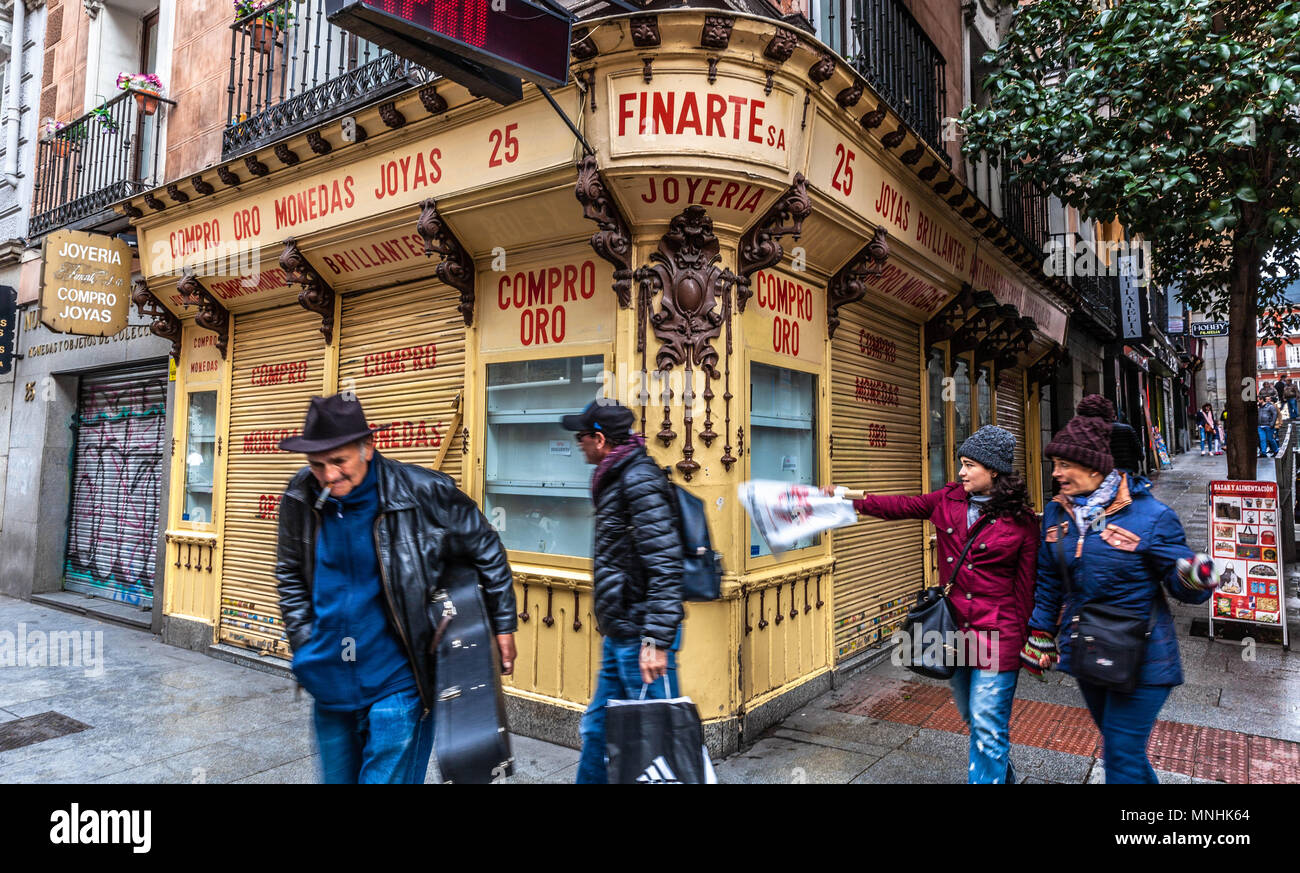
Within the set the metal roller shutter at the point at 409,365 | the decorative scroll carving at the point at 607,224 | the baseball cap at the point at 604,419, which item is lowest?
the baseball cap at the point at 604,419

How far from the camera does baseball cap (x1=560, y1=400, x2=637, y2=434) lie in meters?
3.54

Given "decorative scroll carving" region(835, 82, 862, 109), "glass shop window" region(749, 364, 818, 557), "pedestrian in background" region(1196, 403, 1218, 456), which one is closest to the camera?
"decorative scroll carving" region(835, 82, 862, 109)

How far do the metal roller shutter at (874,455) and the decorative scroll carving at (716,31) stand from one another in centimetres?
281

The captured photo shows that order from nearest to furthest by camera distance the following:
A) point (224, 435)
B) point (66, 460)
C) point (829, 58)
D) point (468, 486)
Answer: point (829, 58)
point (468, 486)
point (224, 435)
point (66, 460)

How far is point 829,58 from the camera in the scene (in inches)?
201

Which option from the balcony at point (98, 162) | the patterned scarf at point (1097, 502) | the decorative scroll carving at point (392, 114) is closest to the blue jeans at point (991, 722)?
the patterned scarf at point (1097, 502)

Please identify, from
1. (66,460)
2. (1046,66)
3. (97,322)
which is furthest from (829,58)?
(66,460)

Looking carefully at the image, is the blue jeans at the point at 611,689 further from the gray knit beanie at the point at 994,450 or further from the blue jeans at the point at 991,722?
the gray knit beanie at the point at 994,450

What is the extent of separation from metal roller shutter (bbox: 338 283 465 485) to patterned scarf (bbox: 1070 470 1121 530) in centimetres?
442

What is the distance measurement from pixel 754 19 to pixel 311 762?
545 centimetres

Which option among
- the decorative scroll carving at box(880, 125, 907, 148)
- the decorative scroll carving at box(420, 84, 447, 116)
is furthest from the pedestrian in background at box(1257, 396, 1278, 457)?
the decorative scroll carving at box(420, 84, 447, 116)

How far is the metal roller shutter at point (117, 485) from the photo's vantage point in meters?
9.48

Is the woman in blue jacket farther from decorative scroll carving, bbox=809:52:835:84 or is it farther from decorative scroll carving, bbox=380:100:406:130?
decorative scroll carving, bbox=380:100:406:130

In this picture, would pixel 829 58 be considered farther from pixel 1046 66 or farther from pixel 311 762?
pixel 311 762
